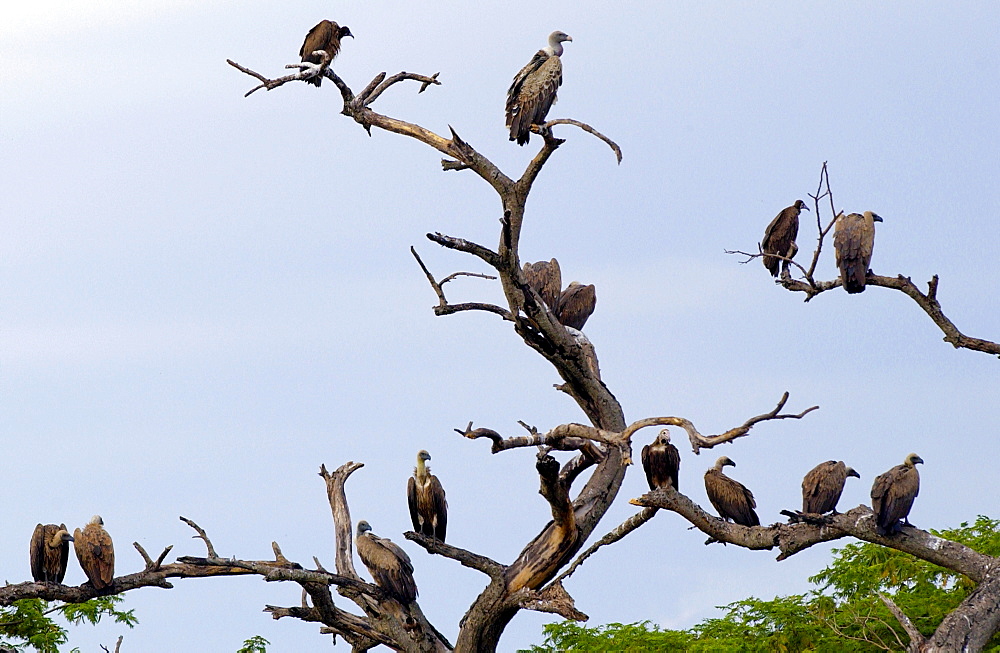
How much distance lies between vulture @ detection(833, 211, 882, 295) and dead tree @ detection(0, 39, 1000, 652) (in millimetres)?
415

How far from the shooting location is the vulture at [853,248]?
11367mm

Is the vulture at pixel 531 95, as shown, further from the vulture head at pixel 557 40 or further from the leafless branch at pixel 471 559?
the leafless branch at pixel 471 559

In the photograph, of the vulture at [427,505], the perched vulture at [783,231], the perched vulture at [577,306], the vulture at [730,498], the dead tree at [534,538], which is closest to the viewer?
the dead tree at [534,538]

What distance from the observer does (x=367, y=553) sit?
37.1ft

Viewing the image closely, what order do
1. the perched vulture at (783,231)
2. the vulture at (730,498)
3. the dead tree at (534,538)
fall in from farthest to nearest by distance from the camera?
the perched vulture at (783,231) < the vulture at (730,498) < the dead tree at (534,538)

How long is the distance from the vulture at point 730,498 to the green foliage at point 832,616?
2639 millimetres

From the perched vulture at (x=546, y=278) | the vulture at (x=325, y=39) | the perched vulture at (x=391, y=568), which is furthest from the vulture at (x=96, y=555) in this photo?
the perched vulture at (x=546, y=278)

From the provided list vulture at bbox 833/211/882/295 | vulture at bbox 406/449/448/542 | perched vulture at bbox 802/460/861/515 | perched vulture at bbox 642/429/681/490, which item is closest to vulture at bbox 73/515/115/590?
vulture at bbox 406/449/448/542

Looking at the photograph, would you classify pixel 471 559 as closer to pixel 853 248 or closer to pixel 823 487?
pixel 823 487

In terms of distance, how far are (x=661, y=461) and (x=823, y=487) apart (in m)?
1.40

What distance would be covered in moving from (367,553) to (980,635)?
5111 mm

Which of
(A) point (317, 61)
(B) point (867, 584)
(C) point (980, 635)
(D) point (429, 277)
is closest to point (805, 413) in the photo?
(C) point (980, 635)

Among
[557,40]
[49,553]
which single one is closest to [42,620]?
[49,553]

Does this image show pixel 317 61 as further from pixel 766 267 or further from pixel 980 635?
pixel 980 635
